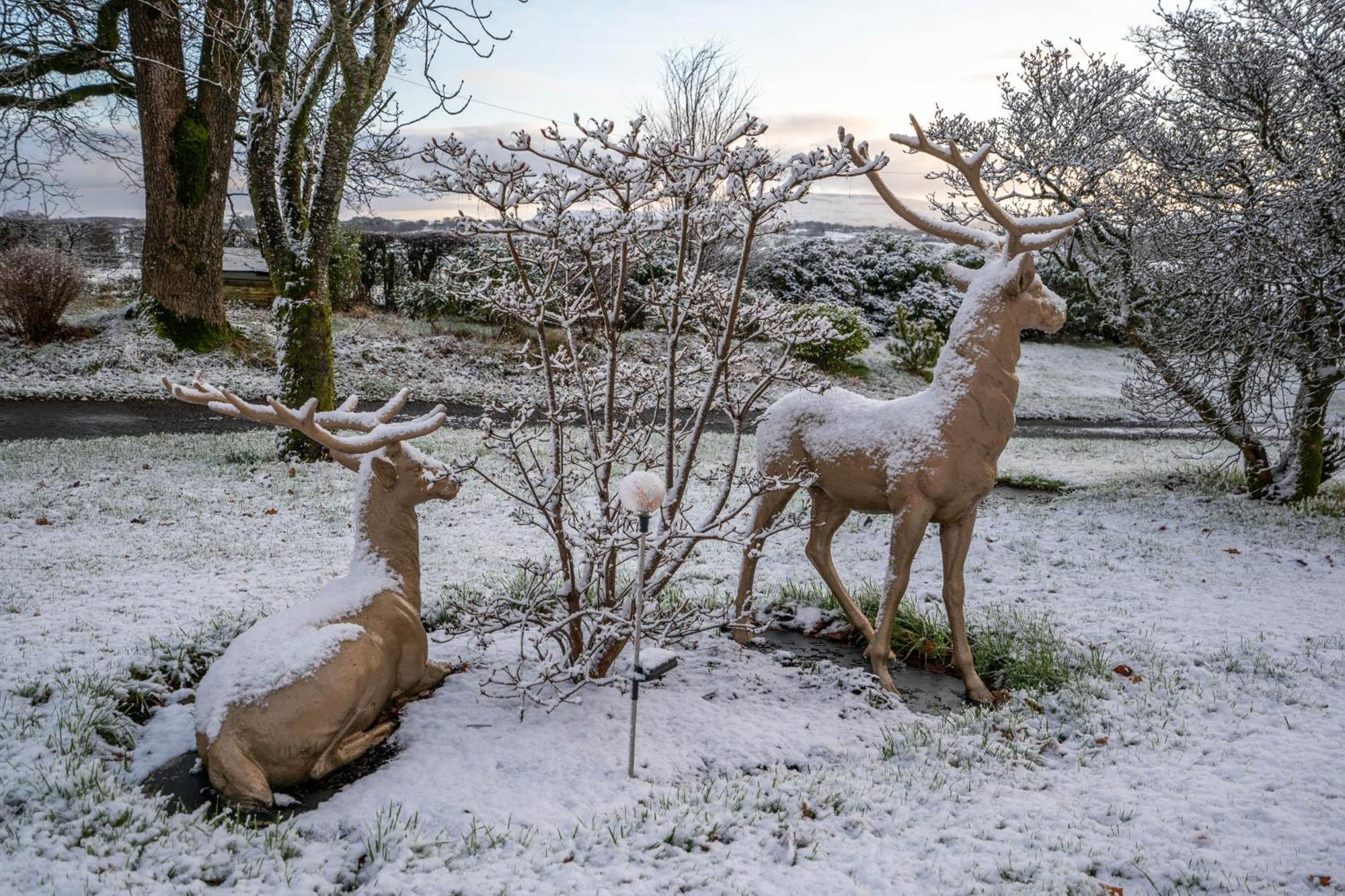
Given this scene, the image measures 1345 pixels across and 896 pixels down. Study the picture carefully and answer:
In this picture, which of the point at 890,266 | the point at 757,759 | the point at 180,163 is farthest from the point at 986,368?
the point at 890,266

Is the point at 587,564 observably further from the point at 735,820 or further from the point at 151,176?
the point at 151,176

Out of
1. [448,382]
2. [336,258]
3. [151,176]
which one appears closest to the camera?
[151,176]

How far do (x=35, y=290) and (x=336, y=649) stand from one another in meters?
16.8

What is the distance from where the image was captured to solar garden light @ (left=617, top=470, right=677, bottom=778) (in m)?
3.47

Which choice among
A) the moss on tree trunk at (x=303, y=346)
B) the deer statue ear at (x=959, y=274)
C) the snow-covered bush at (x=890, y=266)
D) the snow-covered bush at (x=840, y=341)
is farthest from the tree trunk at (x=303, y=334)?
the snow-covered bush at (x=890, y=266)

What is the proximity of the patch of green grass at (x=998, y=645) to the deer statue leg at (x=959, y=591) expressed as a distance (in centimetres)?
29

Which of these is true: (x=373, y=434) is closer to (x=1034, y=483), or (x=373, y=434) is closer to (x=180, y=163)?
(x=1034, y=483)

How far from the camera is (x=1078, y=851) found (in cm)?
305

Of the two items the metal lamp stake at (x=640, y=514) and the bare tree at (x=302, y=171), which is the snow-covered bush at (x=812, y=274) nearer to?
the bare tree at (x=302, y=171)

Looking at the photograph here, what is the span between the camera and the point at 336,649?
10.9ft

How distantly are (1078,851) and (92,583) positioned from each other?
19.6 ft

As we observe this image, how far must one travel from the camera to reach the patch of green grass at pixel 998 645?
188 inches

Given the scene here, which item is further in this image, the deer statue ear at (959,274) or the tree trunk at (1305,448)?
the tree trunk at (1305,448)

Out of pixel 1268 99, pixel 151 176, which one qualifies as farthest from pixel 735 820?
pixel 151 176
